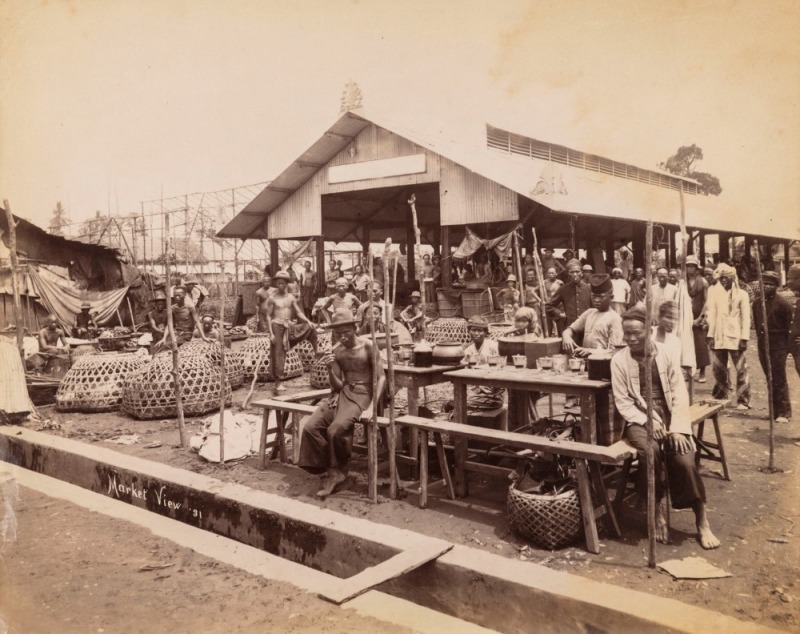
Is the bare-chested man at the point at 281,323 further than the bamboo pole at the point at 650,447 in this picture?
Yes

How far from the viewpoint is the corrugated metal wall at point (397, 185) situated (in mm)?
13967

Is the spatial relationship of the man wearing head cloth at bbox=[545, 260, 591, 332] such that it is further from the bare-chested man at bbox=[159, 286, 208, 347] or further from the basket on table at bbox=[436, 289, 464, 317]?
the bare-chested man at bbox=[159, 286, 208, 347]

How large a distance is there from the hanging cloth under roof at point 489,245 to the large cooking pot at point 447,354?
7681 mm

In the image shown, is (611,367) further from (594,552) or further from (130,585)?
(130,585)

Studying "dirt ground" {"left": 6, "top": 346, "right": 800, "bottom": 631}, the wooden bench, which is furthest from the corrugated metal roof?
the wooden bench

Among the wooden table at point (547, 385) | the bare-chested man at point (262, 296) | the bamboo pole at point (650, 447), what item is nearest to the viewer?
the bamboo pole at point (650, 447)

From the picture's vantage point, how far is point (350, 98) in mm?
14656

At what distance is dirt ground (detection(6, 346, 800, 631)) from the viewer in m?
3.57

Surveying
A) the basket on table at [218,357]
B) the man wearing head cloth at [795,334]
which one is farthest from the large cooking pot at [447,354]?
the basket on table at [218,357]

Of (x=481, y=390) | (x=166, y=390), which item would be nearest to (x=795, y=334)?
(x=481, y=390)

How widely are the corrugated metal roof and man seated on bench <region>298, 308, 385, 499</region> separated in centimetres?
754

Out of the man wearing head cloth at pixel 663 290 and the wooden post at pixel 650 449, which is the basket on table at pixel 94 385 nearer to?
the man wearing head cloth at pixel 663 290

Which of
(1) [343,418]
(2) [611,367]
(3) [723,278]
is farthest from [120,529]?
(3) [723,278]

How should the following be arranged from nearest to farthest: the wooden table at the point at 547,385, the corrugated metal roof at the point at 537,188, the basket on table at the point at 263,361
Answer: the wooden table at the point at 547,385
the basket on table at the point at 263,361
the corrugated metal roof at the point at 537,188
